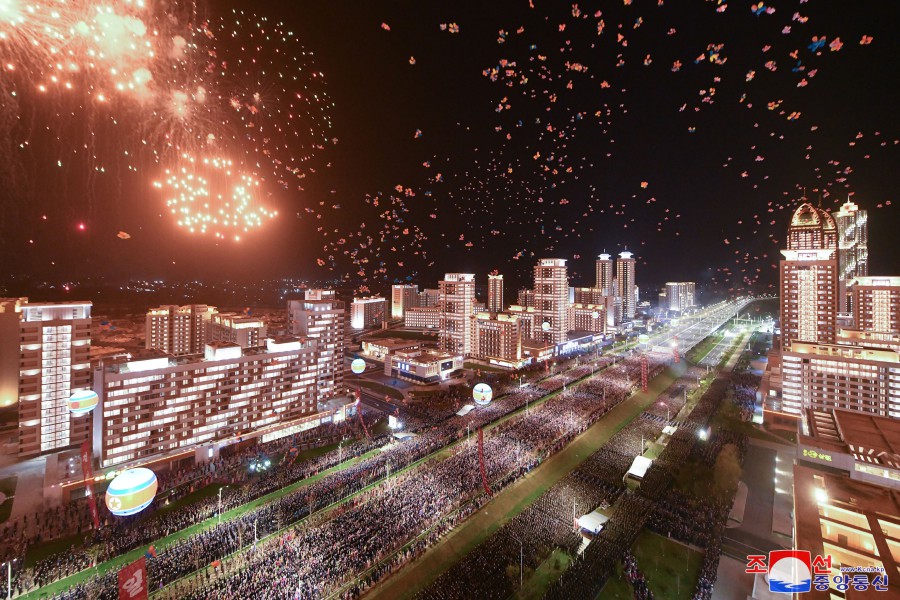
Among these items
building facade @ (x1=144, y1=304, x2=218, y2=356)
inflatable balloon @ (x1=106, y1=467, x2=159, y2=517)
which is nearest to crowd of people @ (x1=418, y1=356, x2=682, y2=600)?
inflatable balloon @ (x1=106, y1=467, x2=159, y2=517)

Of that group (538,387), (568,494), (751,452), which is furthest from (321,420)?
(751,452)

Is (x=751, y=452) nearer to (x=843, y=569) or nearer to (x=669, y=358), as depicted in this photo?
(x=843, y=569)

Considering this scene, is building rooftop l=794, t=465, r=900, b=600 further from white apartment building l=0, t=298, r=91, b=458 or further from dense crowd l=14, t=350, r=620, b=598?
white apartment building l=0, t=298, r=91, b=458

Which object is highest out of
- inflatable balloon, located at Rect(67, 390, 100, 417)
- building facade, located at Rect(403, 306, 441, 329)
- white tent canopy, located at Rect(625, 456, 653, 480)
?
building facade, located at Rect(403, 306, 441, 329)

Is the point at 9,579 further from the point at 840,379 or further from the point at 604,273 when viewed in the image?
the point at 604,273

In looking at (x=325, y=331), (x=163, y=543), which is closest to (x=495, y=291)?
(x=325, y=331)

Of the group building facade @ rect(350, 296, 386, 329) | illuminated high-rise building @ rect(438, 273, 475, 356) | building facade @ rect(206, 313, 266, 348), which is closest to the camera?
building facade @ rect(206, 313, 266, 348)

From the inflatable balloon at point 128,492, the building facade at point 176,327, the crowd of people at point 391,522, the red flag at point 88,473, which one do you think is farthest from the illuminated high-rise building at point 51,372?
the building facade at point 176,327
